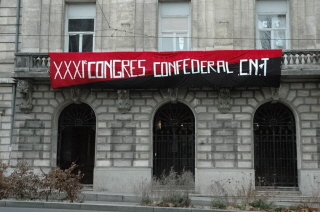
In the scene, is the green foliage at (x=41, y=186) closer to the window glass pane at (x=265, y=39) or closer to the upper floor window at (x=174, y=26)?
the upper floor window at (x=174, y=26)

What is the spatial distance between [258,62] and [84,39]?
29.6ft

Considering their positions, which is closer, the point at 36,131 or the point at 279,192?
the point at 279,192

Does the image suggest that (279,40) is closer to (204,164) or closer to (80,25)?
(204,164)

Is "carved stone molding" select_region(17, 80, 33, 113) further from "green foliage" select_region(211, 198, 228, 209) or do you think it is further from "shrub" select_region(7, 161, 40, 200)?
"green foliage" select_region(211, 198, 228, 209)

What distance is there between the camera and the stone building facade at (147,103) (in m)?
19.8

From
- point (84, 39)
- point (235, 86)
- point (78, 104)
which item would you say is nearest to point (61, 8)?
point (84, 39)

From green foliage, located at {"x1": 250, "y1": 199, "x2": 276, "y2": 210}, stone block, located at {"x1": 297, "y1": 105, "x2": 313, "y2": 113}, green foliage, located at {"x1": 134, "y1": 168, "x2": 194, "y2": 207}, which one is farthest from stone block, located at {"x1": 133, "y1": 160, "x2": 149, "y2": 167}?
stone block, located at {"x1": 297, "y1": 105, "x2": 313, "y2": 113}

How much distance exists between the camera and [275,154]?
66.7 ft

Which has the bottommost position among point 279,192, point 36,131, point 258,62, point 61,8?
point 279,192

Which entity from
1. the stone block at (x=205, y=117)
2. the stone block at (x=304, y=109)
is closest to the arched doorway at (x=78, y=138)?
the stone block at (x=205, y=117)

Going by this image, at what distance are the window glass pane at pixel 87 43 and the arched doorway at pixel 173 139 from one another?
16.3ft

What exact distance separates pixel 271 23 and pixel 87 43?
9.58 m

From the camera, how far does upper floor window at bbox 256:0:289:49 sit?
21.0 metres

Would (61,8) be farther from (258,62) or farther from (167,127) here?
(258,62)
